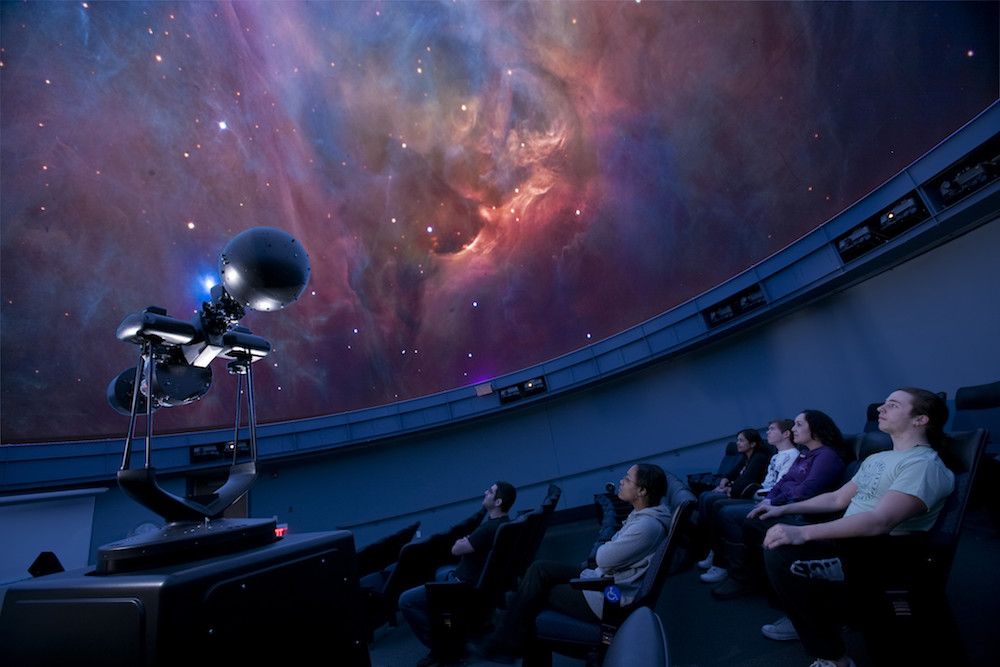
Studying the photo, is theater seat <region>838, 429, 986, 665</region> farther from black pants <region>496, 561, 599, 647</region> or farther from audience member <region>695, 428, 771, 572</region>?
audience member <region>695, 428, 771, 572</region>

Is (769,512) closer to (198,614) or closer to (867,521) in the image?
(867,521)

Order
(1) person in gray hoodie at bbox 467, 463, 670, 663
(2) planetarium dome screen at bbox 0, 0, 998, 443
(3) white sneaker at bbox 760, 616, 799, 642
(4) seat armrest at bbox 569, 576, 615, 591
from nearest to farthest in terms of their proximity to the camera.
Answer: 1. (4) seat armrest at bbox 569, 576, 615, 591
2. (1) person in gray hoodie at bbox 467, 463, 670, 663
3. (3) white sneaker at bbox 760, 616, 799, 642
4. (2) planetarium dome screen at bbox 0, 0, 998, 443

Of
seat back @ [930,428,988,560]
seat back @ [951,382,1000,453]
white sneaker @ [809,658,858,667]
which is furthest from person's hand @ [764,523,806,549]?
seat back @ [951,382,1000,453]

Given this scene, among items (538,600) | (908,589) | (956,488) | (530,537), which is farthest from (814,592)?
(530,537)

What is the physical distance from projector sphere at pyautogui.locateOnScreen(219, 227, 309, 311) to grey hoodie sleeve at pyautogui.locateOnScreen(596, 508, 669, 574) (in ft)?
8.70

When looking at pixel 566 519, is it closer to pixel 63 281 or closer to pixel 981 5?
pixel 981 5

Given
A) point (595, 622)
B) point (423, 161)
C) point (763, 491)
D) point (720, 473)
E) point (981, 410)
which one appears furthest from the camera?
point (423, 161)

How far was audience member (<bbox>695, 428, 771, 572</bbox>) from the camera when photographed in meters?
4.95

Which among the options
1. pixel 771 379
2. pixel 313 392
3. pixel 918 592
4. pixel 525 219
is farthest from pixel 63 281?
pixel 771 379

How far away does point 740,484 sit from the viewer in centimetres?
537

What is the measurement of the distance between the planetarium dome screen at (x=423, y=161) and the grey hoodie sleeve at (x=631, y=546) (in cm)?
810

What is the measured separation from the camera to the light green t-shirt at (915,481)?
217 centimetres

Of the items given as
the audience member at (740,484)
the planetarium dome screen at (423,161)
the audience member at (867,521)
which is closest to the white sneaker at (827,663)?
the audience member at (867,521)

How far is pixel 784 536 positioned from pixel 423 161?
49.8ft
